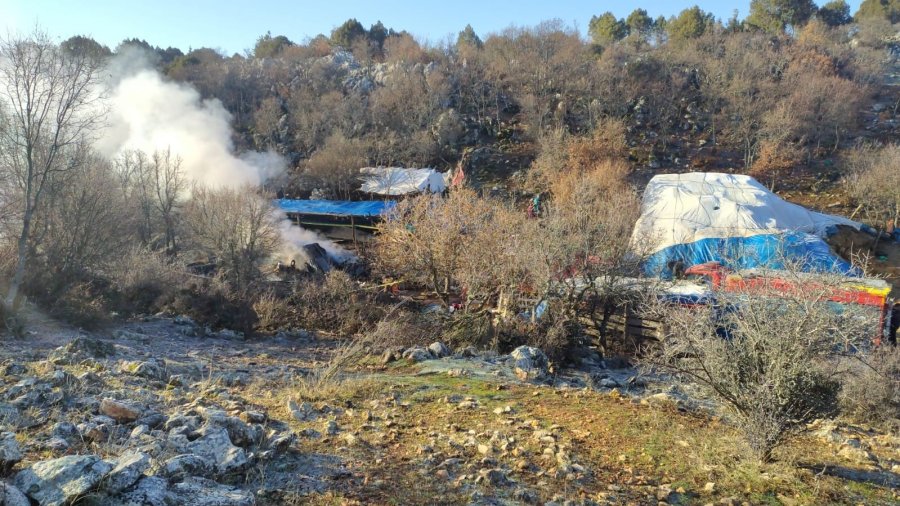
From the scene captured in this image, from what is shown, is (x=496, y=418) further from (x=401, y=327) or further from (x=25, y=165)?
(x=25, y=165)

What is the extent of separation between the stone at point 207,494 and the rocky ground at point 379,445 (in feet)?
0.04

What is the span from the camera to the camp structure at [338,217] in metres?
24.2

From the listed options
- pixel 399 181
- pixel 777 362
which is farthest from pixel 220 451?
pixel 399 181

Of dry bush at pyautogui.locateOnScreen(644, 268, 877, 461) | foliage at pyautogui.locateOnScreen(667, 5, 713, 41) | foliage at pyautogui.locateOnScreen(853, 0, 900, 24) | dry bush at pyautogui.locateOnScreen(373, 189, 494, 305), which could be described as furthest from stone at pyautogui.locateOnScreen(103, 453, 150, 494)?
foliage at pyautogui.locateOnScreen(853, 0, 900, 24)

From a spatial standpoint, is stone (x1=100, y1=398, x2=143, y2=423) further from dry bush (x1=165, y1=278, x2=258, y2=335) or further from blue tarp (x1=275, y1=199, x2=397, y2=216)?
blue tarp (x1=275, y1=199, x2=397, y2=216)

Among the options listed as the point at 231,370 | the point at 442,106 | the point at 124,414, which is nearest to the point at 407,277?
the point at 231,370

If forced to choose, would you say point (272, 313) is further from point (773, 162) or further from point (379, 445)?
point (773, 162)

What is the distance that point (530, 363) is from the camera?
8.62 m

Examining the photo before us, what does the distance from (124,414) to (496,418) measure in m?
3.18

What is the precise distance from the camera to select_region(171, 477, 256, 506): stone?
3084 mm

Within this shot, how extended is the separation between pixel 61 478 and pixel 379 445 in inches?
91.7

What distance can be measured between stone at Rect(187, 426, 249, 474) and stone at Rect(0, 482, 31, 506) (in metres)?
1.09

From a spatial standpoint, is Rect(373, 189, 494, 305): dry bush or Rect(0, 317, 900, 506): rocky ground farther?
Rect(373, 189, 494, 305): dry bush

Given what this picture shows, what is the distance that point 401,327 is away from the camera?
11.1m
